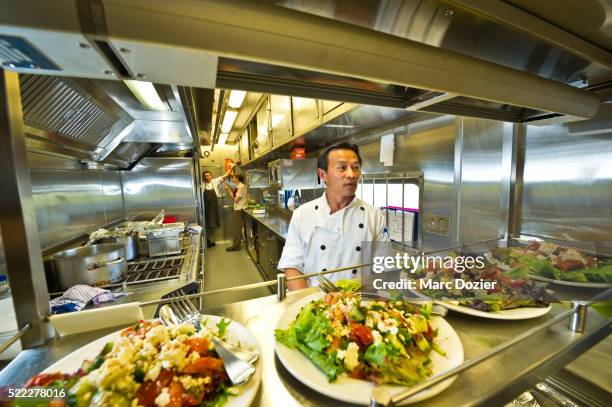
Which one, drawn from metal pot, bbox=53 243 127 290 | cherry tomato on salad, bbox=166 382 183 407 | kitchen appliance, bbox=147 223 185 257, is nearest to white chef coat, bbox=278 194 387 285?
metal pot, bbox=53 243 127 290

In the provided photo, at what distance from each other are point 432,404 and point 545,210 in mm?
1356

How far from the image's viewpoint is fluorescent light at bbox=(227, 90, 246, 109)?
3.39m

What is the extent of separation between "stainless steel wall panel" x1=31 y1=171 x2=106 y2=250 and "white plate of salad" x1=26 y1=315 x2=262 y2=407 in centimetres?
155

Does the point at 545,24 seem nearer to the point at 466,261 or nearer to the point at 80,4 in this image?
the point at 466,261

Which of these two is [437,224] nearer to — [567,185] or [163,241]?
[567,185]

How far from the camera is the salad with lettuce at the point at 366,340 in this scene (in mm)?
503

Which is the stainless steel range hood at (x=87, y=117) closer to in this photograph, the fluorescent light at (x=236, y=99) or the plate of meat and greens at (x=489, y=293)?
the fluorescent light at (x=236, y=99)

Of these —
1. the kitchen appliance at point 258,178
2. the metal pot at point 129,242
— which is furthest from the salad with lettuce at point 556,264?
the kitchen appliance at point 258,178

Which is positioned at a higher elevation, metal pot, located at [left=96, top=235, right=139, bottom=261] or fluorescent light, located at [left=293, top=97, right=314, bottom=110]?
fluorescent light, located at [left=293, top=97, right=314, bottom=110]

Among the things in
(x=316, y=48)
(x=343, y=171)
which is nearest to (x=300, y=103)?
(x=343, y=171)

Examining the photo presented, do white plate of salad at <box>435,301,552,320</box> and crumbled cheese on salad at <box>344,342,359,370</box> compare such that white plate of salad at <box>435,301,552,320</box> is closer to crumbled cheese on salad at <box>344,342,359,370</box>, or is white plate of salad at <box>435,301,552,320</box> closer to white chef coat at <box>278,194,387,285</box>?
crumbled cheese on salad at <box>344,342,359,370</box>

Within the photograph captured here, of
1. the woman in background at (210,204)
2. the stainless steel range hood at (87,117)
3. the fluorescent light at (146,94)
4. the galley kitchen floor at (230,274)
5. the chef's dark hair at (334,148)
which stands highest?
the fluorescent light at (146,94)

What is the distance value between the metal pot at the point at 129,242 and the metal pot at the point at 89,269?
48cm

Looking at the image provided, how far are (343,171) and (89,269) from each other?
1645 mm
